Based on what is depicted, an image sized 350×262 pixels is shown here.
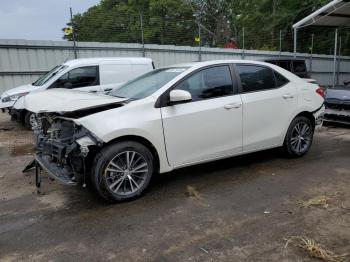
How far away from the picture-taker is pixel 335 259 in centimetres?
288

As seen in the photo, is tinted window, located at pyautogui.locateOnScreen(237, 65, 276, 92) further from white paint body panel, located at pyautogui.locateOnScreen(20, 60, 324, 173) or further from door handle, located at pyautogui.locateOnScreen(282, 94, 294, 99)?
door handle, located at pyautogui.locateOnScreen(282, 94, 294, 99)

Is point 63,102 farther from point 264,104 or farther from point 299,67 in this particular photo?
point 299,67

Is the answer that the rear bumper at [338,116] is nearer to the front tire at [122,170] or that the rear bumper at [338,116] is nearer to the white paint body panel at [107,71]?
the white paint body panel at [107,71]

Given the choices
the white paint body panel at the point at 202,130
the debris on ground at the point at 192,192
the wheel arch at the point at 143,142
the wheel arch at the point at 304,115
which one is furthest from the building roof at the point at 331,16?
the wheel arch at the point at 143,142

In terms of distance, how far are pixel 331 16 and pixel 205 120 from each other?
468 inches

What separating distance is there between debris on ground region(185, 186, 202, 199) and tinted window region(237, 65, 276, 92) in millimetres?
1591

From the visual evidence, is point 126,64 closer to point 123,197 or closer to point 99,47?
point 99,47

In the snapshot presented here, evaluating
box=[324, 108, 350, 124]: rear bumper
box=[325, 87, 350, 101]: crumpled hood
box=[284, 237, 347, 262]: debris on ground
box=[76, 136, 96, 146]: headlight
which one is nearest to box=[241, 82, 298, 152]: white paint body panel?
box=[284, 237, 347, 262]: debris on ground

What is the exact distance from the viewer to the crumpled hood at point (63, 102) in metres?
4.08

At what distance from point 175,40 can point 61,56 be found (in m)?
6.62

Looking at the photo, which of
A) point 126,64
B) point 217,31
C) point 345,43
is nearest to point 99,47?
point 126,64

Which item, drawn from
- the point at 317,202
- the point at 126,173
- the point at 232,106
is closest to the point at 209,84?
the point at 232,106

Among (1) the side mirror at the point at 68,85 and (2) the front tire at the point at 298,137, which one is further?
(1) the side mirror at the point at 68,85

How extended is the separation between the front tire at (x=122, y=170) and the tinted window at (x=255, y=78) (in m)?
1.84
